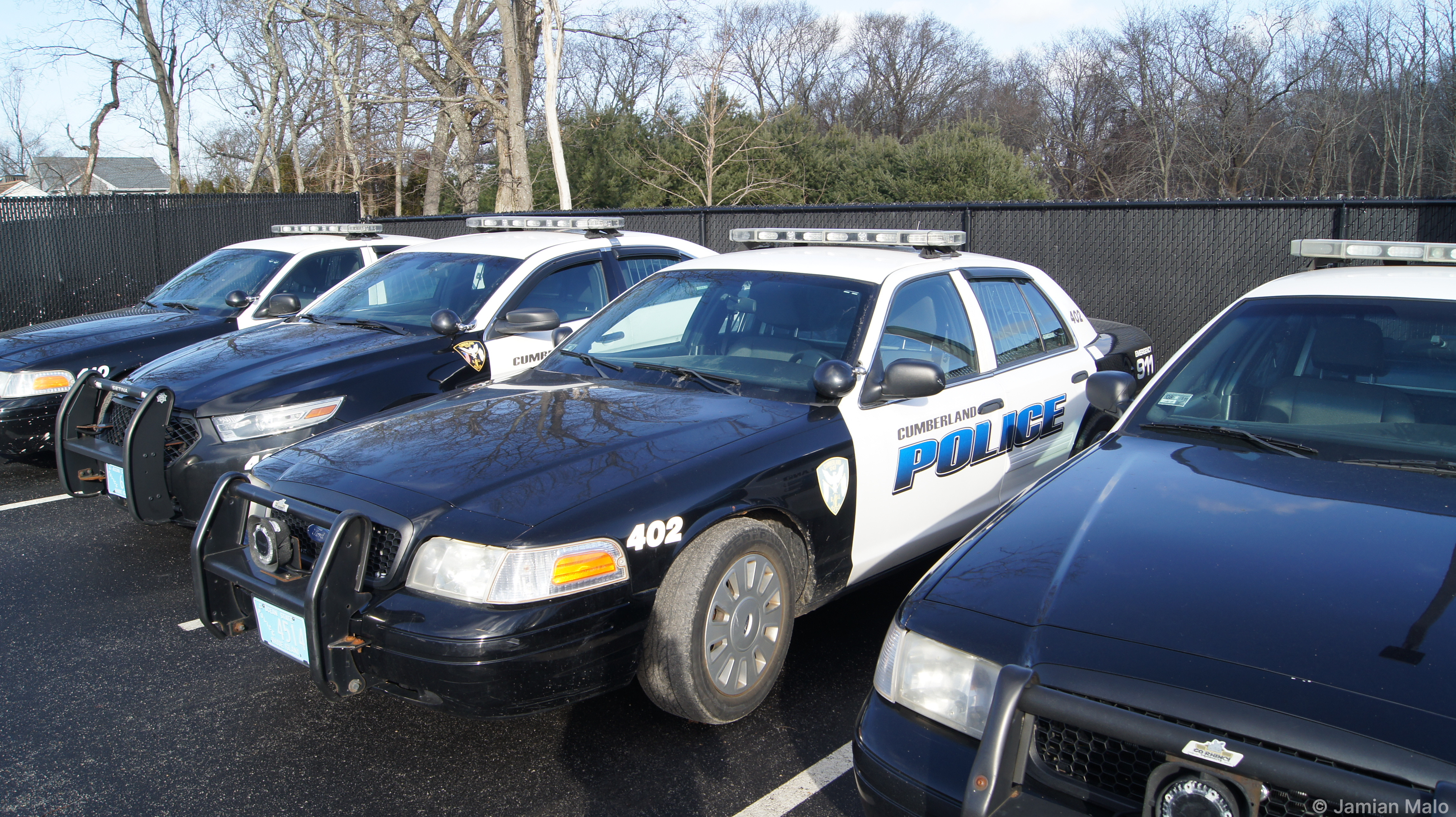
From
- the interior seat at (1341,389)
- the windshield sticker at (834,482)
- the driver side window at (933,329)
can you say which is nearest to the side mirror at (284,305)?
the driver side window at (933,329)

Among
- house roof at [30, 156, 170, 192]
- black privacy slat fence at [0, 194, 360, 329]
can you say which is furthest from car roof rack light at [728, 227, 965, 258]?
house roof at [30, 156, 170, 192]

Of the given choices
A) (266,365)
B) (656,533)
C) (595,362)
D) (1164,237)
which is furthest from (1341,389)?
(1164,237)

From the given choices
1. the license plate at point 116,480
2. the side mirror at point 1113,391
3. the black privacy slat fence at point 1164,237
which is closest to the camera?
the side mirror at point 1113,391

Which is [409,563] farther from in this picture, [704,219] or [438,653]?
[704,219]

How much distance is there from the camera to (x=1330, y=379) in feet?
10.6

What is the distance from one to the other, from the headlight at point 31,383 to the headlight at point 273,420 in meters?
2.32

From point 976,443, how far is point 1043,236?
20.1 feet

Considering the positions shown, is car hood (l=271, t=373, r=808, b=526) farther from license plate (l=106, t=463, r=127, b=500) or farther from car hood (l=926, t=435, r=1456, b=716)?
license plate (l=106, t=463, r=127, b=500)

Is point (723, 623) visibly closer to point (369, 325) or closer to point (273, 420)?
point (273, 420)

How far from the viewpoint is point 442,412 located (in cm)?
390

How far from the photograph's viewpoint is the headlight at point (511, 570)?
9.20 feet

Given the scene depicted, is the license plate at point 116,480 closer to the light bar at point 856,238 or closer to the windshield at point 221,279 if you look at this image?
the windshield at point 221,279

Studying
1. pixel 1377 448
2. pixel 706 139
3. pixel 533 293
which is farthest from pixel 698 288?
pixel 706 139

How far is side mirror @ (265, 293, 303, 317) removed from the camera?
7.11m
